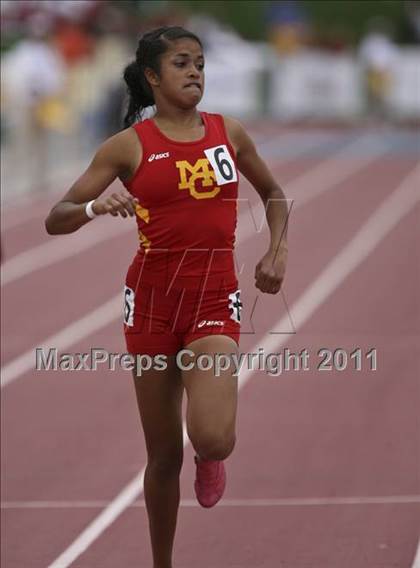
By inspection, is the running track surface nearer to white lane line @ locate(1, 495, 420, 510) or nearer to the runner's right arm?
white lane line @ locate(1, 495, 420, 510)

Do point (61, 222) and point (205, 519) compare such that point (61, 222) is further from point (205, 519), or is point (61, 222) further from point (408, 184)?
point (408, 184)

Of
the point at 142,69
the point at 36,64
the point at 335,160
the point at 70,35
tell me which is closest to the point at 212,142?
the point at 142,69

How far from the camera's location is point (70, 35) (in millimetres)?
34594

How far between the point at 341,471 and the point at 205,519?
3.85ft

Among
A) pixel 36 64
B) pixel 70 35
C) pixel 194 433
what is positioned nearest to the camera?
pixel 194 433

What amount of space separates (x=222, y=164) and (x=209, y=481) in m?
1.26

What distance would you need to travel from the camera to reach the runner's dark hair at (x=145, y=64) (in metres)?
6.21

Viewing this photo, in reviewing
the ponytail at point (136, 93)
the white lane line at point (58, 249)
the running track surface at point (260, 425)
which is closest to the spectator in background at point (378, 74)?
the white lane line at point (58, 249)

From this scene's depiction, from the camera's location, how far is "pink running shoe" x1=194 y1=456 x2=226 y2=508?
6293 mm

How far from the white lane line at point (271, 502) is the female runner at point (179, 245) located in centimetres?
204

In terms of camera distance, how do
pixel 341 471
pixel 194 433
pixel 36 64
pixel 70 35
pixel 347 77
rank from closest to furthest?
pixel 194 433
pixel 341 471
pixel 36 64
pixel 70 35
pixel 347 77

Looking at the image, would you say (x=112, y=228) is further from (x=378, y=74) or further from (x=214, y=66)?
(x=378, y=74)

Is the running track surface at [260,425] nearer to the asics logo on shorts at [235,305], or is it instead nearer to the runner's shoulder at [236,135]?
the asics logo on shorts at [235,305]

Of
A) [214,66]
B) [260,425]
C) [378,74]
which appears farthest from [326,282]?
A: [214,66]
